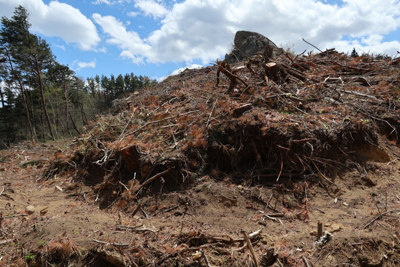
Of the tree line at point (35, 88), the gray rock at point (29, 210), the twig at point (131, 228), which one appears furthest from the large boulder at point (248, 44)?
the gray rock at point (29, 210)

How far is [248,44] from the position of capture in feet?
43.0

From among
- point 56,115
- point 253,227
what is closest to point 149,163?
point 253,227

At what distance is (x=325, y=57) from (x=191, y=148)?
286 inches

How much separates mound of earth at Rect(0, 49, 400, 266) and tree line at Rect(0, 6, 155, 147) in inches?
219

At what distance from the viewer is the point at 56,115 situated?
24.9 m

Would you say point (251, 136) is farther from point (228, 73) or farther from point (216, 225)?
point (228, 73)

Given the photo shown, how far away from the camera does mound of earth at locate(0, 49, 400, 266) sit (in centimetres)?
298

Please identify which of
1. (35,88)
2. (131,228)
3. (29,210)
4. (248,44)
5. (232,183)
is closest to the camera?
(131,228)

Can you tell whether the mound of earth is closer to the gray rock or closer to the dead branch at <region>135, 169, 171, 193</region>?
the dead branch at <region>135, 169, 171, 193</region>

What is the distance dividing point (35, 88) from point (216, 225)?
2392 centimetres

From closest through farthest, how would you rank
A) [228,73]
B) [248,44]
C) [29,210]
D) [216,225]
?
1. [216,225]
2. [29,210]
3. [228,73]
4. [248,44]

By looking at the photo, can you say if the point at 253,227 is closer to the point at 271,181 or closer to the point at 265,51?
the point at 271,181

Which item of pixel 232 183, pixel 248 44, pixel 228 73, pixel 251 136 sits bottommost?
pixel 232 183

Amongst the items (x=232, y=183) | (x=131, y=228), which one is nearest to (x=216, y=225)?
(x=232, y=183)
